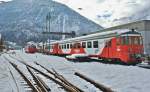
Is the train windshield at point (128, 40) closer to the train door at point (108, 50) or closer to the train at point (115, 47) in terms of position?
the train at point (115, 47)

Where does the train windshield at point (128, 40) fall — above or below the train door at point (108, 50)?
above

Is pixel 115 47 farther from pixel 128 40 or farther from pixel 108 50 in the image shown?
pixel 108 50

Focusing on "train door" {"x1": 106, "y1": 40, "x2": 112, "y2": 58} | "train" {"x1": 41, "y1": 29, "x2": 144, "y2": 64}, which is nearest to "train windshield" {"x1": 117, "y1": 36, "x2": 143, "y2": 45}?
"train" {"x1": 41, "y1": 29, "x2": 144, "y2": 64}

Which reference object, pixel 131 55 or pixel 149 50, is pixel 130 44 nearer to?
pixel 131 55

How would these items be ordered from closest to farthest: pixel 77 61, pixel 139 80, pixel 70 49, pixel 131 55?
pixel 139 80 < pixel 131 55 < pixel 77 61 < pixel 70 49

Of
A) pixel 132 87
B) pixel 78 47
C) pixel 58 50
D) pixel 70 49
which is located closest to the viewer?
pixel 132 87

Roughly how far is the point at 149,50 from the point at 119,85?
47.6 meters

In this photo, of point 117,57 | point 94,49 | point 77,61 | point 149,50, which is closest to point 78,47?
point 77,61

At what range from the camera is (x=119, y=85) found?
16.9 meters

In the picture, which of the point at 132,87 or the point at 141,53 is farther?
the point at 141,53

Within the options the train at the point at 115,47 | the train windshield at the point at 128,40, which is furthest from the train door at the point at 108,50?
the train windshield at the point at 128,40

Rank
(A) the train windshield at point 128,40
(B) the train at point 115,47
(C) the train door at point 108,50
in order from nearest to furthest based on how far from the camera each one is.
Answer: (B) the train at point 115,47, (A) the train windshield at point 128,40, (C) the train door at point 108,50

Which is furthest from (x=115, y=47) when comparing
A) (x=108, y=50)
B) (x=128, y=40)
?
(x=108, y=50)

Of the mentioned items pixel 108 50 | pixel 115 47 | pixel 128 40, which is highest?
pixel 128 40
